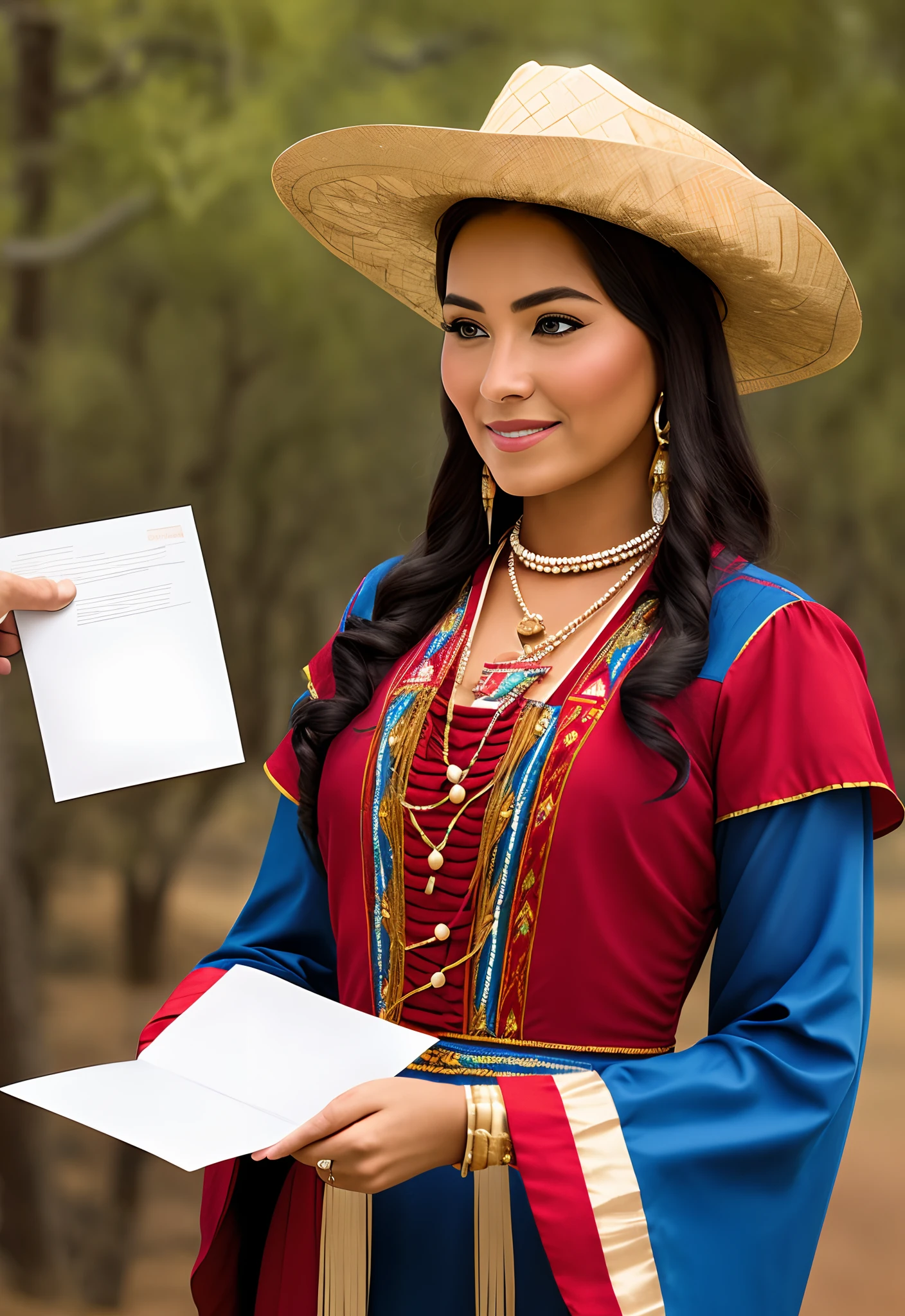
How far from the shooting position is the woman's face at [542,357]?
1.22 m

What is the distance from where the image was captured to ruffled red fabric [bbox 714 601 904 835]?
1.13 metres

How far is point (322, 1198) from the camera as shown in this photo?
123cm

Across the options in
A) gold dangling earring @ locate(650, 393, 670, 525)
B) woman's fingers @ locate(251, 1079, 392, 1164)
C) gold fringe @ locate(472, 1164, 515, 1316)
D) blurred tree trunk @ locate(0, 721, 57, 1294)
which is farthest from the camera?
blurred tree trunk @ locate(0, 721, 57, 1294)

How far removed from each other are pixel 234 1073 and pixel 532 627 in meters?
0.47

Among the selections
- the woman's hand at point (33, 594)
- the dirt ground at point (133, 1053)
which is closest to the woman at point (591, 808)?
the woman's hand at point (33, 594)

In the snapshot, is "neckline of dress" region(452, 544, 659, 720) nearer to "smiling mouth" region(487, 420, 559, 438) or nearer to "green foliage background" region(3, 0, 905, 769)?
"smiling mouth" region(487, 420, 559, 438)

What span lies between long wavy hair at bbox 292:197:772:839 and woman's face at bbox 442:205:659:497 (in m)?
0.02

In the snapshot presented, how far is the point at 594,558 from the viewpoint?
1.33 meters

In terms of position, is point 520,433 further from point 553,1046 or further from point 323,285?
point 323,285

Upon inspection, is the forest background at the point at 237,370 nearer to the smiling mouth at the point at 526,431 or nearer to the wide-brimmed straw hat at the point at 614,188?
the wide-brimmed straw hat at the point at 614,188

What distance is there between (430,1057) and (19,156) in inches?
117

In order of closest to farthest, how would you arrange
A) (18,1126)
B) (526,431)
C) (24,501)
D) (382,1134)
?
(382,1134)
(526,431)
(18,1126)
(24,501)

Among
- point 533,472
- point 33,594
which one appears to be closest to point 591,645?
point 533,472

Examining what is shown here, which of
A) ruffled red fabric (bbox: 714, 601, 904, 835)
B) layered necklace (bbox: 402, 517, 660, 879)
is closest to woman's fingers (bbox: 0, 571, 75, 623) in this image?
layered necklace (bbox: 402, 517, 660, 879)
